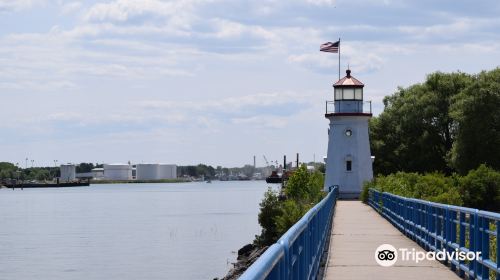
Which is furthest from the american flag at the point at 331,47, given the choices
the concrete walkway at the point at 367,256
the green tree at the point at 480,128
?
the concrete walkway at the point at 367,256

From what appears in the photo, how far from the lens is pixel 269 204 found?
49.5 m

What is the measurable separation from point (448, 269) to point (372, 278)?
2.24 m

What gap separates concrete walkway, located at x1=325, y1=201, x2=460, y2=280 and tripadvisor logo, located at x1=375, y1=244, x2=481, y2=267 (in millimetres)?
173

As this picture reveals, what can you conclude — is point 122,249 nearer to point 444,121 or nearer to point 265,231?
point 265,231

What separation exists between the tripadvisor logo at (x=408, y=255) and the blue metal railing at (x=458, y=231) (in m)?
0.11

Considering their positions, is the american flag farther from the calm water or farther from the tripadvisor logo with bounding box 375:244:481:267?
the tripadvisor logo with bounding box 375:244:481:267

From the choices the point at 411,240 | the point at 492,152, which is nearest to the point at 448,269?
the point at 411,240

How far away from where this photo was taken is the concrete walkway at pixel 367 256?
17.0 m

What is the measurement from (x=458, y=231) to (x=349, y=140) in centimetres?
4358

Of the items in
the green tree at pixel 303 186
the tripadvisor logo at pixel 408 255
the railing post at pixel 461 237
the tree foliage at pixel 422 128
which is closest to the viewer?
the railing post at pixel 461 237

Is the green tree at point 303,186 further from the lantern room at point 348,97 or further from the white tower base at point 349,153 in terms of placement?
the lantern room at point 348,97

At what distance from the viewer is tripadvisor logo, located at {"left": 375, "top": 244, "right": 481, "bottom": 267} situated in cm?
1727

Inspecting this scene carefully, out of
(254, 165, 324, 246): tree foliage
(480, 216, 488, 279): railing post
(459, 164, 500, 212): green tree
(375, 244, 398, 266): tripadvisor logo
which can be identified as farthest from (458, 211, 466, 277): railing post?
(459, 164, 500, 212): green tree

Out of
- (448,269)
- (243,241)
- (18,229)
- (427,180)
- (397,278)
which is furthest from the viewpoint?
(18,229)
